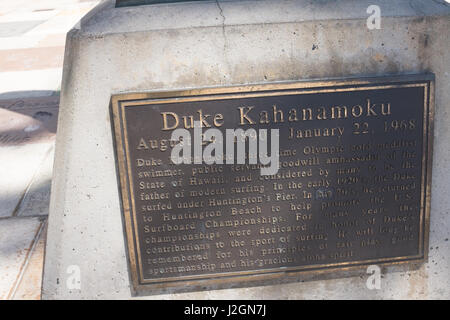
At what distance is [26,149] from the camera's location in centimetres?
477

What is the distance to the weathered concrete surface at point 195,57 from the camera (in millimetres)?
2283

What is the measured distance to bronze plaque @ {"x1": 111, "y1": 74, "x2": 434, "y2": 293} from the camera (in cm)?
237

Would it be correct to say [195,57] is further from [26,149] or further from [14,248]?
[26,149]

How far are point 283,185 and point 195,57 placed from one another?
0.86 metres

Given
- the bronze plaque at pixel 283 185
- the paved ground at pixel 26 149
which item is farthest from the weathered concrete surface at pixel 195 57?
the paved ground at pixel 26 149

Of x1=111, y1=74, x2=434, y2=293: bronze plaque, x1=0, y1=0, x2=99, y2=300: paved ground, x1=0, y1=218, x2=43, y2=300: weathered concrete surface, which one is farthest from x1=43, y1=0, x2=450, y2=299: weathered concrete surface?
x1=0, y1=0, x2=99, y2=300: paved ground

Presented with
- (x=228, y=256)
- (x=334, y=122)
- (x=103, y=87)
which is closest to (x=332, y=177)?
(x=334, y=122)

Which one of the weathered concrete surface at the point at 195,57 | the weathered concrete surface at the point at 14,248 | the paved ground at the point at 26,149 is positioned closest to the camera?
the weathered concrete surface at the point at 195,57

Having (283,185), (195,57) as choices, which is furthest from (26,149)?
(283,185)

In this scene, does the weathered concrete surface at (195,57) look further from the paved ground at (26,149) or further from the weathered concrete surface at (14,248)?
the paved ground at (26,149)

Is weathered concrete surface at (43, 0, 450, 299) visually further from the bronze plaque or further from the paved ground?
the paved ground

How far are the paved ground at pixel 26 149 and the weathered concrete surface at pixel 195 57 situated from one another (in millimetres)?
674

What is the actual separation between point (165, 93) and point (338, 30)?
957mm

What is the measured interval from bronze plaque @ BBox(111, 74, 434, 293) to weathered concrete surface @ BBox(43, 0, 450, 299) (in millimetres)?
78
